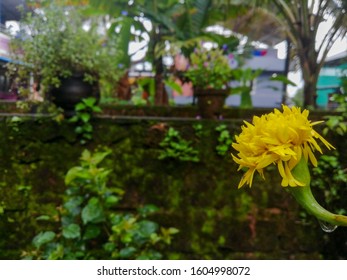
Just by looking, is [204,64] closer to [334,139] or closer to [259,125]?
[334,139]

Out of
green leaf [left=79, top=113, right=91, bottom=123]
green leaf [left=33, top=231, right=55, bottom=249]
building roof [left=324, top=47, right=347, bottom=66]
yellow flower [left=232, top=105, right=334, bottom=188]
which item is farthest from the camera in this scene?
green leaf [left=79, top=113, right=91, bottom=123]

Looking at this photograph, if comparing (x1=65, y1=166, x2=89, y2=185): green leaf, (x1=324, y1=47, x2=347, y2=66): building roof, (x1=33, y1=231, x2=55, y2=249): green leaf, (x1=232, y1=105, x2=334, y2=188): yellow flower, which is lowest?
(x1=33, y1=231, x2=55, y2=249): green leaf

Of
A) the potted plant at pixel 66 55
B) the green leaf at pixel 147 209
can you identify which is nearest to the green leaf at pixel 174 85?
the potted plant at pixel 66 55

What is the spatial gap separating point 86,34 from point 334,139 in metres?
0.62

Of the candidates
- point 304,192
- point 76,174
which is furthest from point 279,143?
point 76,174

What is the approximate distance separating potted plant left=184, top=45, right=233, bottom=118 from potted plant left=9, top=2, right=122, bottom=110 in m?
0.21

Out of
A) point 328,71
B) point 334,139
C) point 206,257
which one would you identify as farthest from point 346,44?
point 206,257

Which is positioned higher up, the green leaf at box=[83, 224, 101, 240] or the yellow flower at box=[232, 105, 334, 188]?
the yellow flower at box=[232, 105, 334, 188]

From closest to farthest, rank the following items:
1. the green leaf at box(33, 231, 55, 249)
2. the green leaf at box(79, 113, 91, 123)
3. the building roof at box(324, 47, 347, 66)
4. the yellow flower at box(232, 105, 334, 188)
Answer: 1. the yellow flower at box(232, 105, 334, 188)
2. the building roof at box(324, 47, 347, 66)
3. the green leaf at box(33, 231, 55, 249)
4. the green leaf at box(79, 113, 91, 123)

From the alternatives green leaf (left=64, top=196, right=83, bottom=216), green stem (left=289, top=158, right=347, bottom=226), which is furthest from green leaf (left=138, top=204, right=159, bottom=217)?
green stem (left=289, top=158, right=347, bottom=226)

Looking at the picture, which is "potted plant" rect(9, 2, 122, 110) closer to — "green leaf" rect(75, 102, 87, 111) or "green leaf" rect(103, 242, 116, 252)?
"green leaf" rect(75, 102, 87, 111)

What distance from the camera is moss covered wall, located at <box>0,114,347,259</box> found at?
0.85 meters

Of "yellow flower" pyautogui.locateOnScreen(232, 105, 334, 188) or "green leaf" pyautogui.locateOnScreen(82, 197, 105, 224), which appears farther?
"green leaf" pyautogui.locateOnScreen(82, 197, 105, 224)

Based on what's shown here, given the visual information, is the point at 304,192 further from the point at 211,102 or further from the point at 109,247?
the point at 211,102
